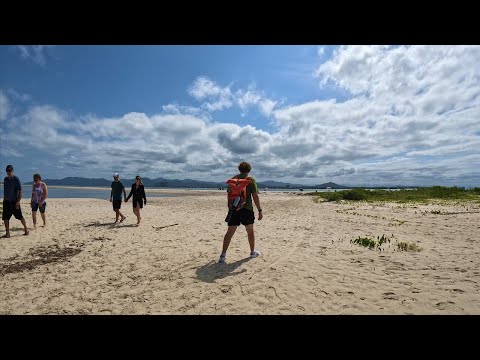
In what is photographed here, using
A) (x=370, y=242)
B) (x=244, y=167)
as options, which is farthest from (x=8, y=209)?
(x=370, y=242)

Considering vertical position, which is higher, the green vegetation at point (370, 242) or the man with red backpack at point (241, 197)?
the man with red backpack at point (241, 197)

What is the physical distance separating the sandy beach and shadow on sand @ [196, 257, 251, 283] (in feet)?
0.08

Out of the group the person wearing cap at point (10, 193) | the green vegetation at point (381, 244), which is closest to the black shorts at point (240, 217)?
the green vegetation at point (381, 244)

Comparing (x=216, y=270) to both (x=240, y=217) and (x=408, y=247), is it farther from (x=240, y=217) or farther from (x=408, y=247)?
(x=408, y=247)

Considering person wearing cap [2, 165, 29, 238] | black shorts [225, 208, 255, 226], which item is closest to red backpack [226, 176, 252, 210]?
black shorts [225, 208, 255, 226]

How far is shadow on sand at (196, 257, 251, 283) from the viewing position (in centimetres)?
628

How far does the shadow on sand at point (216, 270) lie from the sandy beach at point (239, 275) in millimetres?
25

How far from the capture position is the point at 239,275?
6.29 m

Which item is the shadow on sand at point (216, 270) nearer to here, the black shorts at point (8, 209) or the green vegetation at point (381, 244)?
the green vegetation at point (381, 244)

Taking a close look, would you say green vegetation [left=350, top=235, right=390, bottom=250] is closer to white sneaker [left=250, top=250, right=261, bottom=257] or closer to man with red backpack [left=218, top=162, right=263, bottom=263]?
white sneaker [left=250, top=250, right=261, bottom=257]

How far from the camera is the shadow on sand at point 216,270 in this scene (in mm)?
6277

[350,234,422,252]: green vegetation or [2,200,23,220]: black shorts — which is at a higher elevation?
[2,200,23,220]: black shorts
